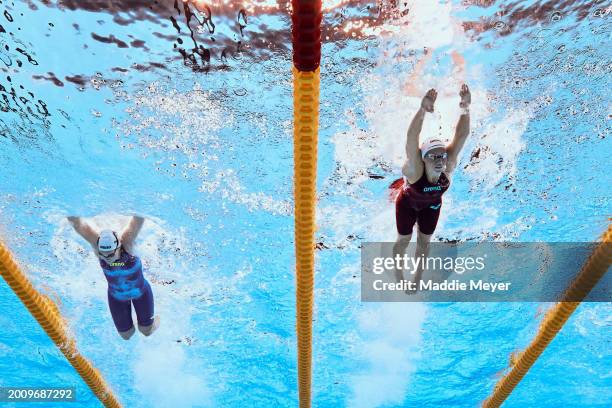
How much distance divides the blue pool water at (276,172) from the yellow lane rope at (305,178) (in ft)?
6.96

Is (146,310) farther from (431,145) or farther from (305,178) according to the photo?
(305,178)

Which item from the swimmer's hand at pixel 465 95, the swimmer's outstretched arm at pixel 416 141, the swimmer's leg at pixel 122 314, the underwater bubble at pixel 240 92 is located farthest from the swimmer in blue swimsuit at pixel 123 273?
the swimmer's hand at pixel 465 95

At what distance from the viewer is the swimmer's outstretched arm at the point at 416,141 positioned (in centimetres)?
328

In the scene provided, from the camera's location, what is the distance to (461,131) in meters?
3.95

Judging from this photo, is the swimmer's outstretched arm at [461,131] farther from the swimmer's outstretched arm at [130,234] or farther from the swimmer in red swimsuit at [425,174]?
the swimmer's outstretched arm at [130,234]

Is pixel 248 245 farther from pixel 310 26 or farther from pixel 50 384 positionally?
pixel 50 384

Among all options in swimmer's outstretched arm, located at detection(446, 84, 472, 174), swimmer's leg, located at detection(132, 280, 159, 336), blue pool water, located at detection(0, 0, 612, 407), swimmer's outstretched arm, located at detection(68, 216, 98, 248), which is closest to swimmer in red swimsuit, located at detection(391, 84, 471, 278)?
swimmer's outstretched arm, located at detection(446, 84, 472, 174)

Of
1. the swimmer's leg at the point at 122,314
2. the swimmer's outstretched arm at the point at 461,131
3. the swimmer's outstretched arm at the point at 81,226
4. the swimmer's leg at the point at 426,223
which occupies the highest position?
the swimmer's outstretched arm at the point at 81,226

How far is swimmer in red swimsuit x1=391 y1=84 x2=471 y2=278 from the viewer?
376cm

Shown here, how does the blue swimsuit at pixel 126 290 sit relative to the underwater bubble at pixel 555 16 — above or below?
below

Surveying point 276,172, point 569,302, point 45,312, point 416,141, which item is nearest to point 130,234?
point 45,312

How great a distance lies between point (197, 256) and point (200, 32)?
3.79m

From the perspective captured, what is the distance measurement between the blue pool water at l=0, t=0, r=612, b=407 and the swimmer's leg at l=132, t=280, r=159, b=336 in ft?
2.95

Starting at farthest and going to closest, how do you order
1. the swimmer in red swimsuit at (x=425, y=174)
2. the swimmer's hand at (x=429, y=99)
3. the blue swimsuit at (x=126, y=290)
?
the blue swimsuit at (x=126, y=290) → the swimmer in red swimsuit at (x=425, y=174) → the swimmer's hand at (x=429, y=99)
